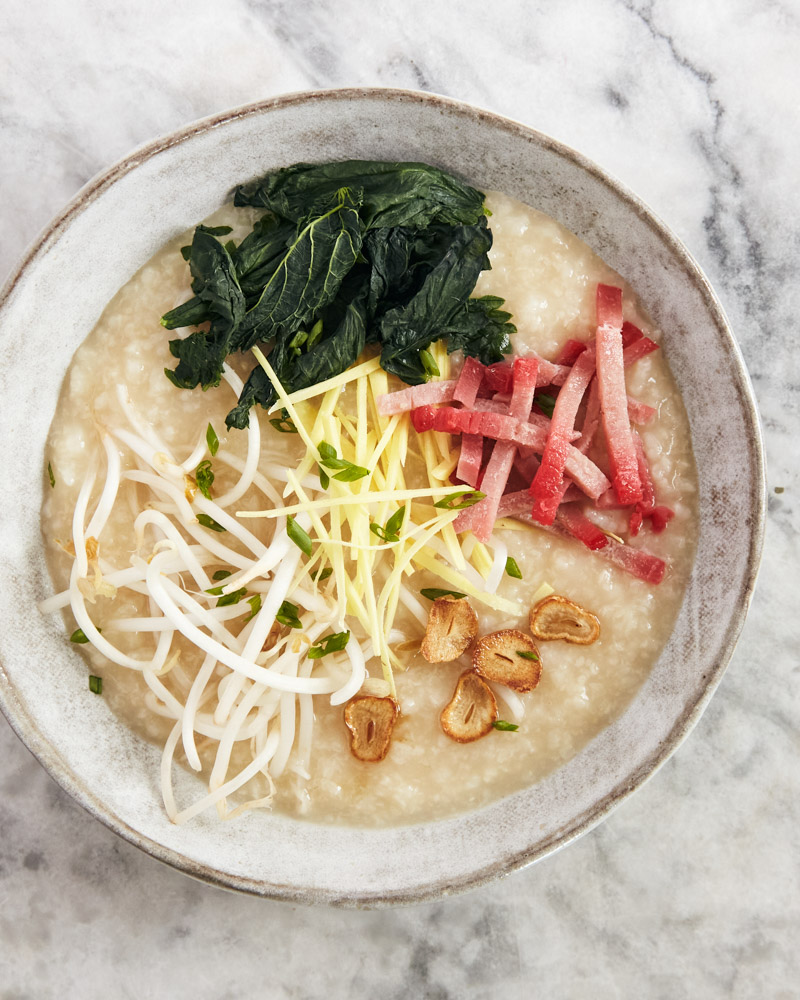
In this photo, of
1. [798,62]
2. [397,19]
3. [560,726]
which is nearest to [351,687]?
Answer: [560,726]

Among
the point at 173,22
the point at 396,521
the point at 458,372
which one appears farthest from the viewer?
the point at 173,22

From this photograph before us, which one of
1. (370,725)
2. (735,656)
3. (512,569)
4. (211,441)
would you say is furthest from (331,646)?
(735,656)

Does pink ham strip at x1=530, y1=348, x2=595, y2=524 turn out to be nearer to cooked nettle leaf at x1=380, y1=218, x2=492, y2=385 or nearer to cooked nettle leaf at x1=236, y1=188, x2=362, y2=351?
cooked nettle leaf at x1=380, y1=218, x2=492, y2=385

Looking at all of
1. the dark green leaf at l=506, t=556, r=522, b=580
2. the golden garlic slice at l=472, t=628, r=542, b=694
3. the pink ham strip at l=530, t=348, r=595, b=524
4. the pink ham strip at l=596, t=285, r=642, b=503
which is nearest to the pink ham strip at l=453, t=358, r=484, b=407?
the pink ham strip at l=530, t=348, r=595, b=524

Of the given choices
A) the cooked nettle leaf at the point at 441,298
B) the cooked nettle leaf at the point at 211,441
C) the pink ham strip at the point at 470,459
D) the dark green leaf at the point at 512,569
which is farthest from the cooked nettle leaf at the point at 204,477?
the dark green leaf at the point at 512,569

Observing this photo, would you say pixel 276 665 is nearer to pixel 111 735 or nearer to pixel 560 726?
pixel 111 735

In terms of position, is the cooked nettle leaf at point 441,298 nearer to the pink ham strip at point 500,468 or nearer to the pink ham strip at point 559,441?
the pink ham strip at point 500,468
